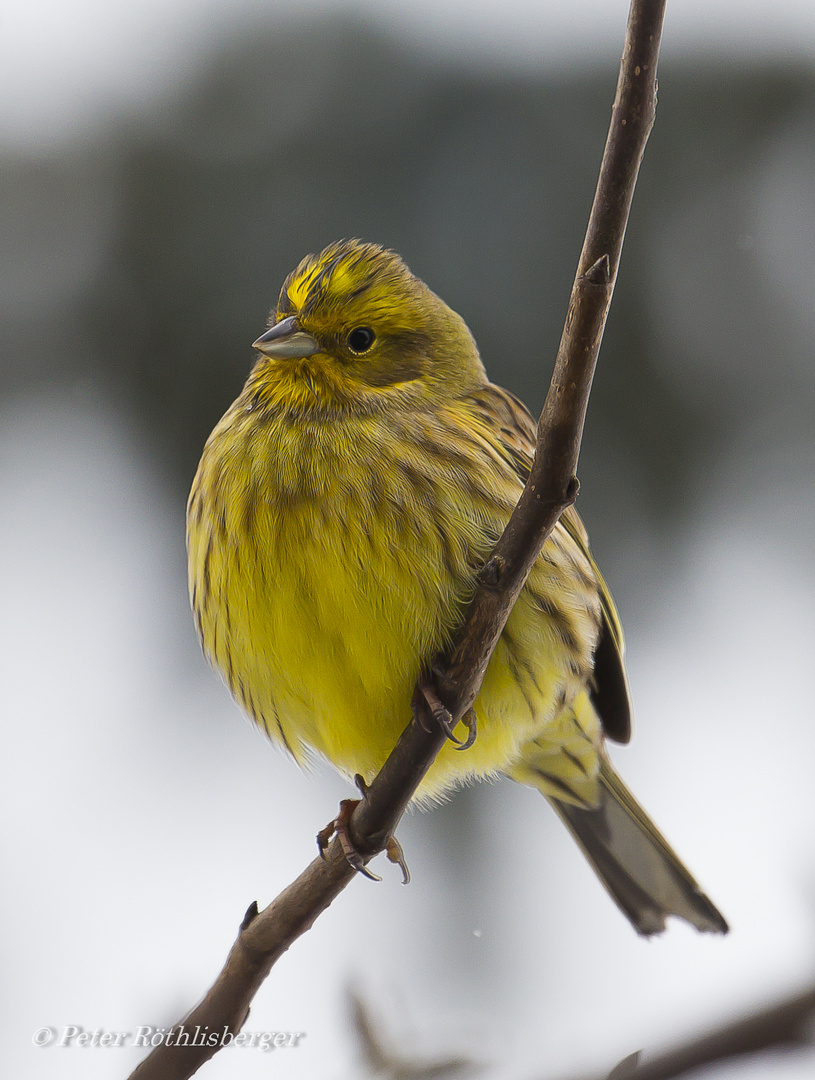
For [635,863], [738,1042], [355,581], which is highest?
[738,1042]

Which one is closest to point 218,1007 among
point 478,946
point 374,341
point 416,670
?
point 416,670

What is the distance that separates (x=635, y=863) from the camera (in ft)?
13.0

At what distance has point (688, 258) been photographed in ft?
21.5

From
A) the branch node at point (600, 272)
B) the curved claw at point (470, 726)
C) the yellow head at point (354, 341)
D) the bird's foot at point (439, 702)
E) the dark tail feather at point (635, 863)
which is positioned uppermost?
the branch node at point (600, 272)

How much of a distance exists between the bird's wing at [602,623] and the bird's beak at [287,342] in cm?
55

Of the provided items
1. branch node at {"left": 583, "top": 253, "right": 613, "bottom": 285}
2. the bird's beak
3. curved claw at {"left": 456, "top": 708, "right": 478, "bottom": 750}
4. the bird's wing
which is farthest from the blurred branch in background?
the bird's wing

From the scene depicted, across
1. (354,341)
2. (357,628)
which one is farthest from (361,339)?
(357,628)

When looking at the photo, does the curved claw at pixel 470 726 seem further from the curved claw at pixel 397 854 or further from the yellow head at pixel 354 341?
the yellow head at pixel 354 341

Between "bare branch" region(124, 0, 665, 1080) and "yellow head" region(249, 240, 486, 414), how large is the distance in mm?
894

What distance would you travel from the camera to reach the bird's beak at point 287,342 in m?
3.10

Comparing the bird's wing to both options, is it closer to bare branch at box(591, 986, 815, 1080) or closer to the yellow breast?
the yellow breast

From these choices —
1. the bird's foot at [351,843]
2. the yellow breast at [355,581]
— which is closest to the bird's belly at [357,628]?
the yellow breast at [355,581]

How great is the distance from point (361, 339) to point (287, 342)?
0.27m

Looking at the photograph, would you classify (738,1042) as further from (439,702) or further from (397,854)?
(397,854)
